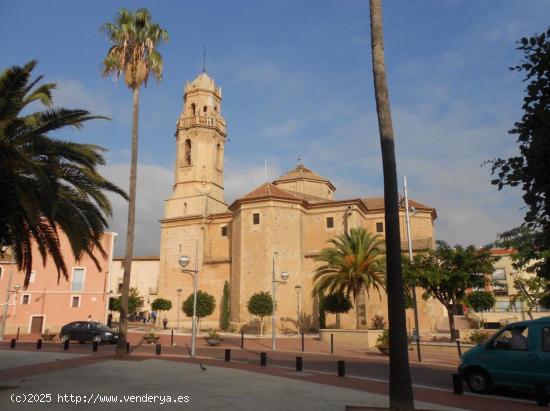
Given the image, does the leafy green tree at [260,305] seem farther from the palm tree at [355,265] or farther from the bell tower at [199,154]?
the bell tower at [199,154]

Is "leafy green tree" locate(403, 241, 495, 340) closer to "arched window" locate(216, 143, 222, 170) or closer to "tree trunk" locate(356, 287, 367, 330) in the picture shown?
"tree trunk" locate(356, 287, 367, 330)

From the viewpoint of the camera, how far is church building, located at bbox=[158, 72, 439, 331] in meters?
38.3

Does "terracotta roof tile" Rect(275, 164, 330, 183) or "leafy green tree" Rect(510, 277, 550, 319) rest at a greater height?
"terracotta roof tile" Rect(275, 164, 330, 183)

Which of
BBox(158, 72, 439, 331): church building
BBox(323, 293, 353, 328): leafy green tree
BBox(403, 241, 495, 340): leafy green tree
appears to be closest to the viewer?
BBox(403, 241, 495, 340): leafy green tree

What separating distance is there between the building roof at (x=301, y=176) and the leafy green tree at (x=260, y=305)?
62.2 feet

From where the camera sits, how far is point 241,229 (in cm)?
3994

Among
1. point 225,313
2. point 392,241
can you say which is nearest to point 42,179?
point 392,241

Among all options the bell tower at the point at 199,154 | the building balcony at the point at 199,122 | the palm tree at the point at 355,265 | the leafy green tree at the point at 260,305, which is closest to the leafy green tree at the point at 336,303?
the palm tree at the point at 355,265

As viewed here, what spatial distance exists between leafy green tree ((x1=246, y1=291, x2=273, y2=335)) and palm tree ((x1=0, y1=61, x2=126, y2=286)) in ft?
77.8

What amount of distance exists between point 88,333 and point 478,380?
2161 centimetres

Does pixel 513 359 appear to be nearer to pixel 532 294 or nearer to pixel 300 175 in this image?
pixel 532 294

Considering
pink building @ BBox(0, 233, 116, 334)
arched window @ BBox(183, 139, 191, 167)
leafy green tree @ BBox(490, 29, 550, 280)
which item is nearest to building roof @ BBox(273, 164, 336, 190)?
arched window @ BBox(183, 139, 191, 167)

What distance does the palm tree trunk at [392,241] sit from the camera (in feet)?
23.2

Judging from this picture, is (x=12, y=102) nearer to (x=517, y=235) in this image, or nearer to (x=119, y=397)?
(x=119, y=397)
